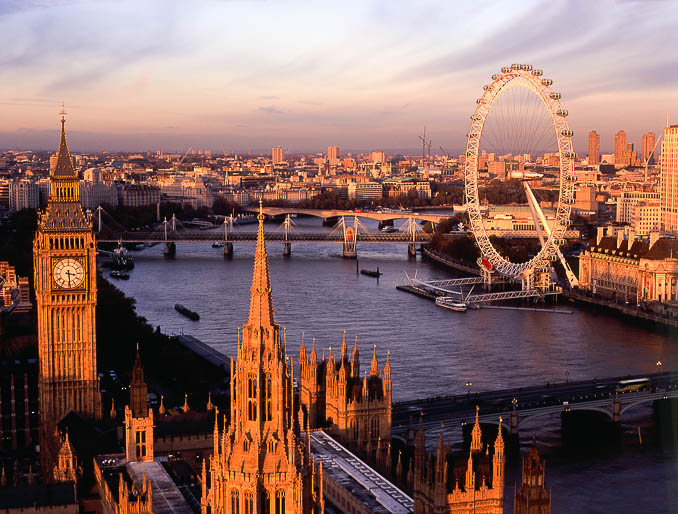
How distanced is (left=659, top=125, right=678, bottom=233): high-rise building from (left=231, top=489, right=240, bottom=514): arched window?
50.2 metres

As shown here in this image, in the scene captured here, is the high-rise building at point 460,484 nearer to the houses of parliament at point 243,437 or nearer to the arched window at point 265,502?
the houses of parliament at point 243,437

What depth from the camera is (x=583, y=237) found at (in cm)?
6288

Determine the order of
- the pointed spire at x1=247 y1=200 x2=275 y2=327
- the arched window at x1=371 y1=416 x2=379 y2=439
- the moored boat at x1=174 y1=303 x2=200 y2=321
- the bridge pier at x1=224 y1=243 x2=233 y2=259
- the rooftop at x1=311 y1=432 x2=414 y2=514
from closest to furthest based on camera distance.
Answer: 1. the pointed spire at x1=247 y1=200 x2=275 y2=327
2. the rooftop at x1=311 y1=432 x2=414 y2=514
3. the arched window at x1=371 y1=416 x2=379 y2=439
4. the moored boat at x1=174 y1=303 x2=200 y2=321
5. the bridge pier at x1=224 y1=243 x2=233 y2=259

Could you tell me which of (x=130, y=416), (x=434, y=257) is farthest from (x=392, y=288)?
(x=130, y=416)

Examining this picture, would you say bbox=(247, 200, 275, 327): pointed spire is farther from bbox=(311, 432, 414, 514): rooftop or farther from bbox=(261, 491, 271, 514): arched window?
bbox=(311, 432, 414, 514): rooftop

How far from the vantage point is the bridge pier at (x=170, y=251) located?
186 feet

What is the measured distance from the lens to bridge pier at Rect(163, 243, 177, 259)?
186 ft

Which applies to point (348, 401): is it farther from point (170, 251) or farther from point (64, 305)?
point (170, 251)

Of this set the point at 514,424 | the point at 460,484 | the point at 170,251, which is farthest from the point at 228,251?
the point at 460,484

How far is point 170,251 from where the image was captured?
57.9 metres

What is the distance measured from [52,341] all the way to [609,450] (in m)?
10.4

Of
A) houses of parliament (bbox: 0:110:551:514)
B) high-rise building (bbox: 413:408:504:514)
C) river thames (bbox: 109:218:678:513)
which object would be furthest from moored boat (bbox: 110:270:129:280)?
high-rise building (bbox: 413:408:504:514)

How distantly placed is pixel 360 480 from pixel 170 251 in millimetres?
44852

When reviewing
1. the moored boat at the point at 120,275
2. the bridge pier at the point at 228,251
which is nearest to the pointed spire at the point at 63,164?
the moored boat at the point at 120,275
